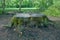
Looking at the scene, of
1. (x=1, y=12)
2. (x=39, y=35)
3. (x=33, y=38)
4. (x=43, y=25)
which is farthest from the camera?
(x=1, y=12)

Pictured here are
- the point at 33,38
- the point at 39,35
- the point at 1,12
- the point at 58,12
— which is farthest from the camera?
the point at 1,12

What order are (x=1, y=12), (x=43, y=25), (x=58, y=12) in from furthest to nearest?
1. (x=1, y=12)
2. (x=58, y=12)
3. (x=43, y=25)

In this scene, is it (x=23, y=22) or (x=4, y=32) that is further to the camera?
(x=23, y=22)

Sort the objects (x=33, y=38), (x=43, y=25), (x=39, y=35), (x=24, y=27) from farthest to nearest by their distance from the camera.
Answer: (x=43, y=25)
(x=24, y=27)
(x=39, y=35)
(x=33, y=38)


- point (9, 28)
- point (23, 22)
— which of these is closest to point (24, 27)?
point (23, 22)

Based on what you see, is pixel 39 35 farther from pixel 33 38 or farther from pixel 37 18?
pixel 37 18

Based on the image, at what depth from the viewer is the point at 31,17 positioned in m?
8.77

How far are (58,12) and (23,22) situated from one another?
287 inches

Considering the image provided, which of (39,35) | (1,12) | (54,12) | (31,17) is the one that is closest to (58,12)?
(54,12)

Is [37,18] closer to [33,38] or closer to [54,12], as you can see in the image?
[33,38]

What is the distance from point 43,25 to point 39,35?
180 centimetres

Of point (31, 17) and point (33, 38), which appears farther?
point (31, 17)

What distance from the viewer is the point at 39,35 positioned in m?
7.43

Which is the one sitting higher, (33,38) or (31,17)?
(31,17)
